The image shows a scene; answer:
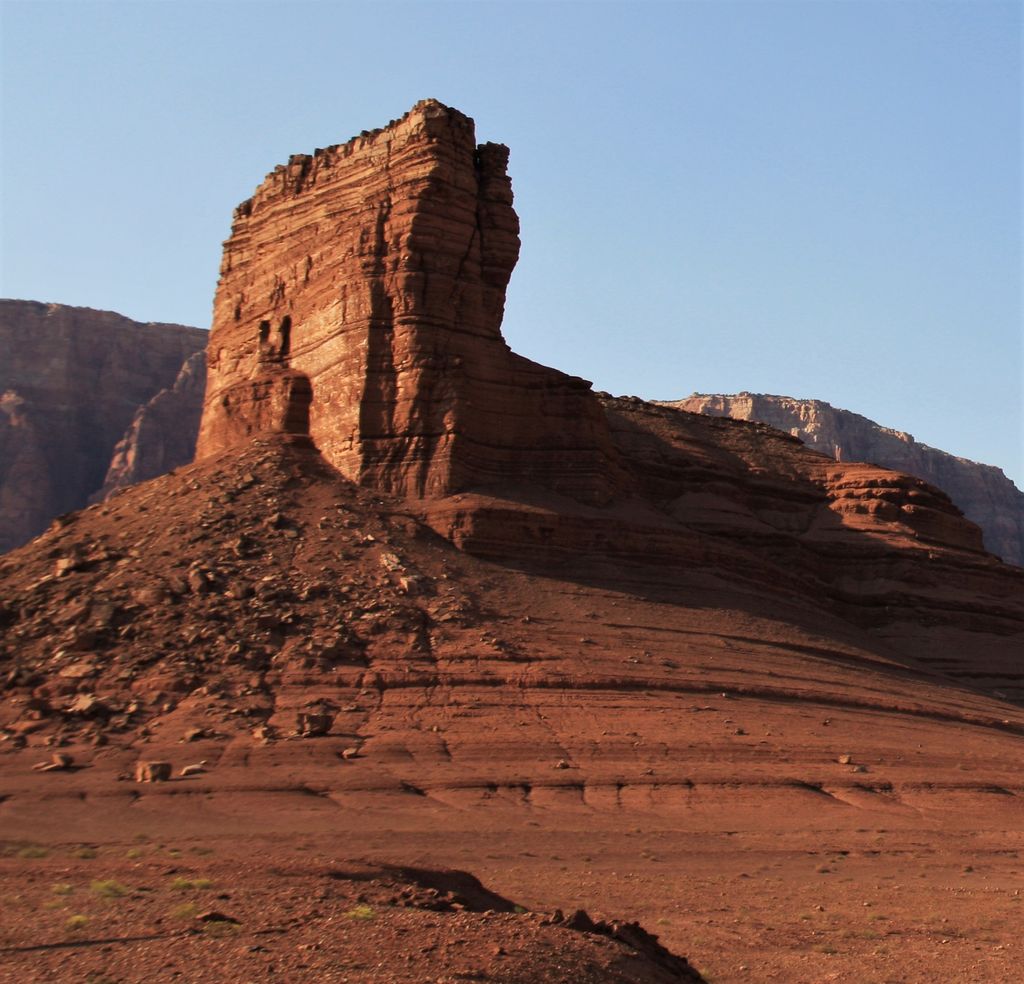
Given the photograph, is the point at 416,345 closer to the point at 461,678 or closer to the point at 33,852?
the point at 461,678

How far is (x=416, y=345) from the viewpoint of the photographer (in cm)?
4219

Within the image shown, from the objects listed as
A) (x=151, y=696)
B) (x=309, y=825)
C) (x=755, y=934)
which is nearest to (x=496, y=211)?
(x=151, y=696)

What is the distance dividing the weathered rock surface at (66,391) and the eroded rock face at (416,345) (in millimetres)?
55686

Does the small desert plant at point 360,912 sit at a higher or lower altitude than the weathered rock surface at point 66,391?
lower

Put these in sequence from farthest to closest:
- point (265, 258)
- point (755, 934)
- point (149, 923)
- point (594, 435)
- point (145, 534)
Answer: point (265, 258) < point (594, 435) < point (145, 534) < point (755, 934) < point (149, 923)

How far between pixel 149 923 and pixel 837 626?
34.6 meters

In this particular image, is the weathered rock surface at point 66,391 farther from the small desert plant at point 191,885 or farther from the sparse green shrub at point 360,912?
the sparse green shrub at point 360,912

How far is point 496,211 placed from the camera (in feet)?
148

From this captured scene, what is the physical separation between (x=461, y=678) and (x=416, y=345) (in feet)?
39.9

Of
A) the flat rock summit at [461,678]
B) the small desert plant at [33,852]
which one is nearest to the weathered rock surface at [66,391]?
the flat rock summit at [461,678]

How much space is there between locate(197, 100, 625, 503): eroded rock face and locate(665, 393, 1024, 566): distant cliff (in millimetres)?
75160

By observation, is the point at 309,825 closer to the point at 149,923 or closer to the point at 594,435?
the point at 149,923

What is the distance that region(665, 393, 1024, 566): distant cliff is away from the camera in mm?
119688

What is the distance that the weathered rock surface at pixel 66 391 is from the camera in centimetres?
9862
